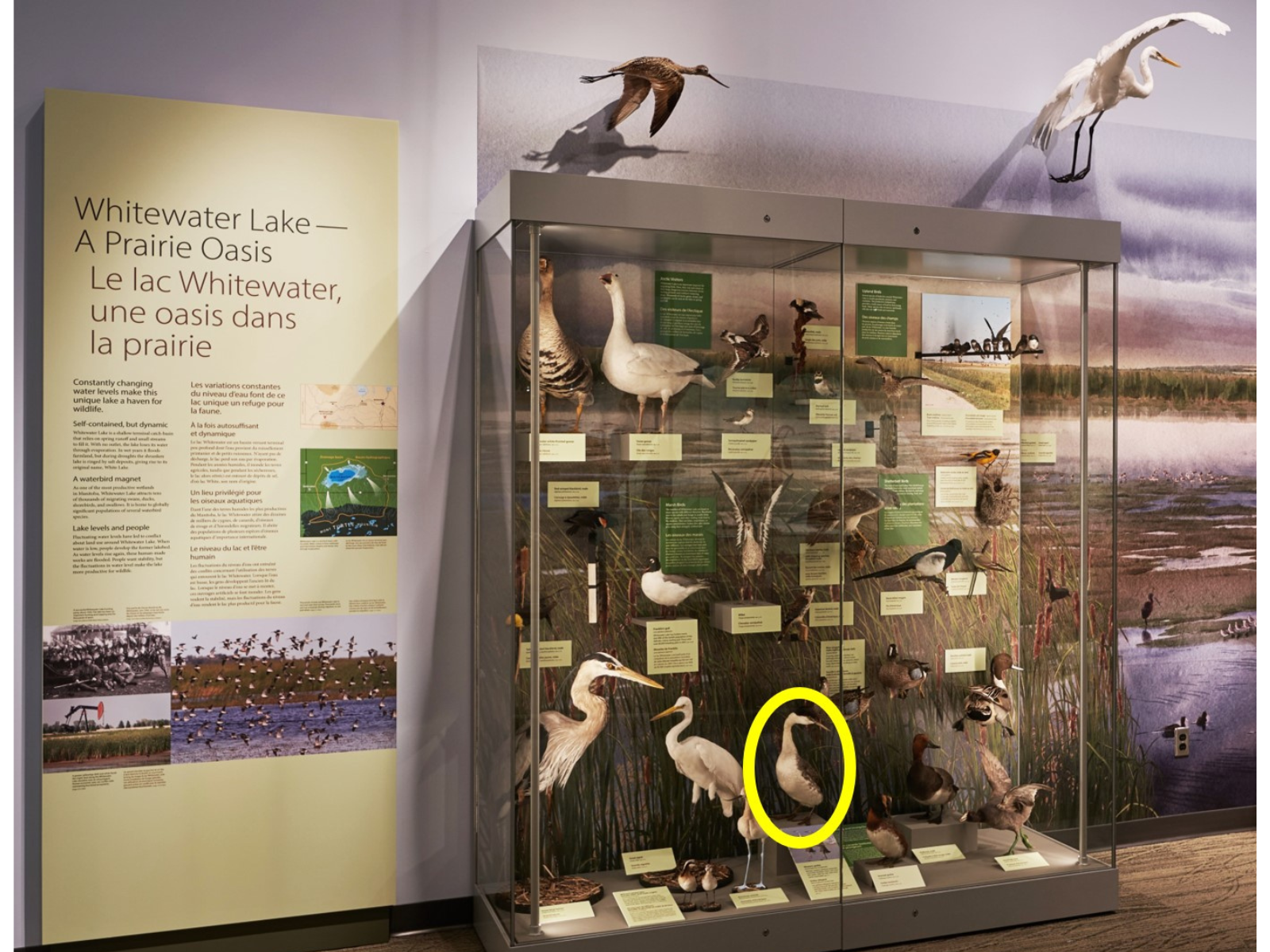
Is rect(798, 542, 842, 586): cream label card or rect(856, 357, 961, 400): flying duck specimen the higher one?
rect(856, 357, 961, 400): flying duck specimen

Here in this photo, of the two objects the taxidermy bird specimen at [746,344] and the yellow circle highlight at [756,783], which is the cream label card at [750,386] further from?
the yellow circle highlight at [756,783]

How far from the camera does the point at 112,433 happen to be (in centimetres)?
258

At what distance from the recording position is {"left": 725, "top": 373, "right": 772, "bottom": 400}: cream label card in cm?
272

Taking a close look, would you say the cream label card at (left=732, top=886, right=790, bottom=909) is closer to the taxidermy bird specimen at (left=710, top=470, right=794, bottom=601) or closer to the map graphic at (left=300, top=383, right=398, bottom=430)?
the taxidermy bird specimen at (left=710, top=470, right=794, bottom=601)

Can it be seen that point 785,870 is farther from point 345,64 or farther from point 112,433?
point 345,64

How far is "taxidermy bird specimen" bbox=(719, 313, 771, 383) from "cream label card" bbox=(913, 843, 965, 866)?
143cm

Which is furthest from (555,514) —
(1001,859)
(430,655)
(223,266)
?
(1001,859)

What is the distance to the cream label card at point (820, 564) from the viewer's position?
8.99 feet

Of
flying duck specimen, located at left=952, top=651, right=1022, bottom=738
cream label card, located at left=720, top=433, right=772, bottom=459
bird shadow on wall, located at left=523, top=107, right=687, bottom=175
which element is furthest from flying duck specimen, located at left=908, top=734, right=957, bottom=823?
bird shadow on wall, located at left=523, top=107, right=687, bottom=175

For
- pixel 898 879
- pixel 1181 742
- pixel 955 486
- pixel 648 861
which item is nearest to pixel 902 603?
pixel 955 486

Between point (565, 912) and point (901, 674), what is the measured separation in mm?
1116

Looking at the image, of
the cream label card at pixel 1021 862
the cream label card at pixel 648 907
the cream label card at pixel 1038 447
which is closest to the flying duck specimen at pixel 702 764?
the cream label card at pixel 648 907

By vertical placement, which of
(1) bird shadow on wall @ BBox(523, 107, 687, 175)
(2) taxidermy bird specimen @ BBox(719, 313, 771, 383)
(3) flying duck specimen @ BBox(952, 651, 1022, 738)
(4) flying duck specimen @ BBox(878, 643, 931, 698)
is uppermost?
(1) bird shadow on wall @ BBox(523, 107, 687, 175)

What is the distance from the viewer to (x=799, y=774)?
2.75 meters
